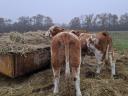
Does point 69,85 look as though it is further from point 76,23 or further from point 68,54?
point 76,23

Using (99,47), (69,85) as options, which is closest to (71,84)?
(69,85)

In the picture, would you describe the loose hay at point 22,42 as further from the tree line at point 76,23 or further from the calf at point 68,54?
the tree line at point 76,23

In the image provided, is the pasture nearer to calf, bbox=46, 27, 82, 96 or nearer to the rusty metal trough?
the rusty metal trough

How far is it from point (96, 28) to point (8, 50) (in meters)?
19.8

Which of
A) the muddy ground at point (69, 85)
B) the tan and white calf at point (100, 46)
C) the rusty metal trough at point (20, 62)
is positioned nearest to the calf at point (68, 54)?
the muddy ground at point (69, 85)

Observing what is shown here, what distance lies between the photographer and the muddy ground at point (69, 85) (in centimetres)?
689

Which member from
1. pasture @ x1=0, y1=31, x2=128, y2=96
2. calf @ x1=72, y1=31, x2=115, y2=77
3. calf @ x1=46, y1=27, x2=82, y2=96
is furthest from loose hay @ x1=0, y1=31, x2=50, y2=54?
calf @ x1=46, y1=27, x2=82, y2=96

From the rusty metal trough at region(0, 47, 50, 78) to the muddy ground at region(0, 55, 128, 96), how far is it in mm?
258

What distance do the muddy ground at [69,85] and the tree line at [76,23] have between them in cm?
1194

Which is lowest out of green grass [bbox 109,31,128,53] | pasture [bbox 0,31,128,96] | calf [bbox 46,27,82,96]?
pasture [bbox 0,31,128,96]

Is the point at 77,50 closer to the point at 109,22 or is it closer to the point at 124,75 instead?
the point at 124,75

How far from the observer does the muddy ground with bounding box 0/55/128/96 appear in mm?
6895

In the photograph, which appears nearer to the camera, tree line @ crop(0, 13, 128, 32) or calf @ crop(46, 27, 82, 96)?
calf @ crop(46, 27, 82, 96)

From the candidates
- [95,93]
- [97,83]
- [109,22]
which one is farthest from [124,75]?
[109,22]
